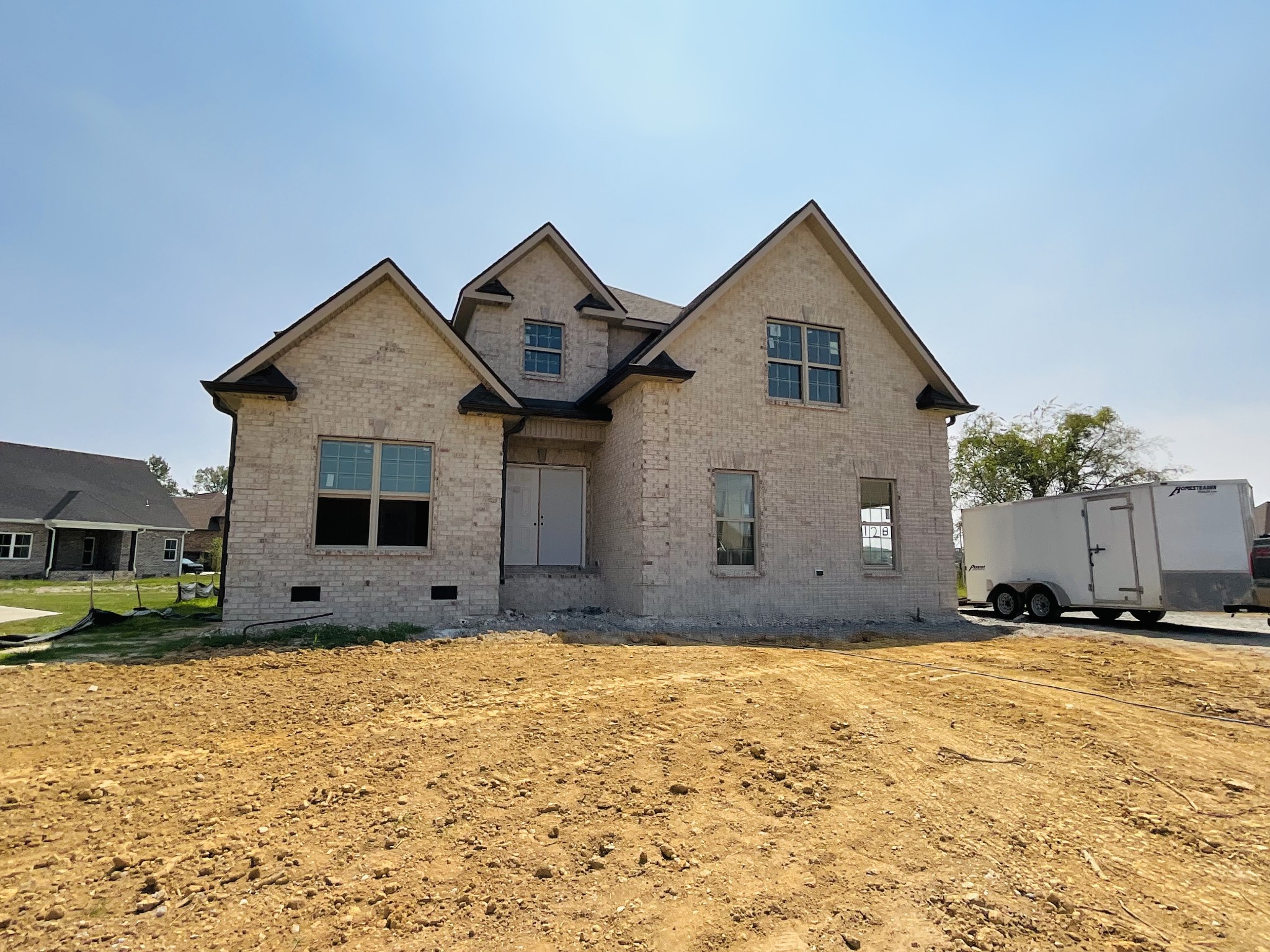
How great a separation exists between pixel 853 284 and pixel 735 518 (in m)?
6.36

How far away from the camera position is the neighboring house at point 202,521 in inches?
1754

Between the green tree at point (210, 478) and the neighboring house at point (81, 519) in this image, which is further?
the green tree at point (210, 478)

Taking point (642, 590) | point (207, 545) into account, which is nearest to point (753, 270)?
point (642, 590)

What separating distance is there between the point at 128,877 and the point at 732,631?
366 inches

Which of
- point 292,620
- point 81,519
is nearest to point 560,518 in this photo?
point 292,620

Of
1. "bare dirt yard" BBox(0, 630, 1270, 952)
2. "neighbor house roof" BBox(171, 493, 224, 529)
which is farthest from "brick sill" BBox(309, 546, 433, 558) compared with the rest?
Answer: "neighbor house roof" BBox(171, 493, 224, 529)

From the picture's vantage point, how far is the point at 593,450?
47.8 feet

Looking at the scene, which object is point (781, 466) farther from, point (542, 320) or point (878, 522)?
point (542, 320)

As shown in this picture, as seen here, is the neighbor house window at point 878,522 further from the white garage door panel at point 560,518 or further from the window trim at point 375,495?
the window trim at point 375,495

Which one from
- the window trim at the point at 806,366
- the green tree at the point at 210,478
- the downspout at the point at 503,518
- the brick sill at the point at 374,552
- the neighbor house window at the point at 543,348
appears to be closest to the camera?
the brick sill at the point at 374,552

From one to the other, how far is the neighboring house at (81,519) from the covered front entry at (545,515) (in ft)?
95.2

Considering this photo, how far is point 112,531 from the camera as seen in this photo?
106 feet

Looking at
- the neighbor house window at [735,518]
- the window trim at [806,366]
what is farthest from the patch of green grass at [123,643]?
the window trim at [806,366]

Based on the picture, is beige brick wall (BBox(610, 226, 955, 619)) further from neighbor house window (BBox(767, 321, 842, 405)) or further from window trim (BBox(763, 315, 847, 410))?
neighbor house window (BBox(767, 321, 842, 405))
